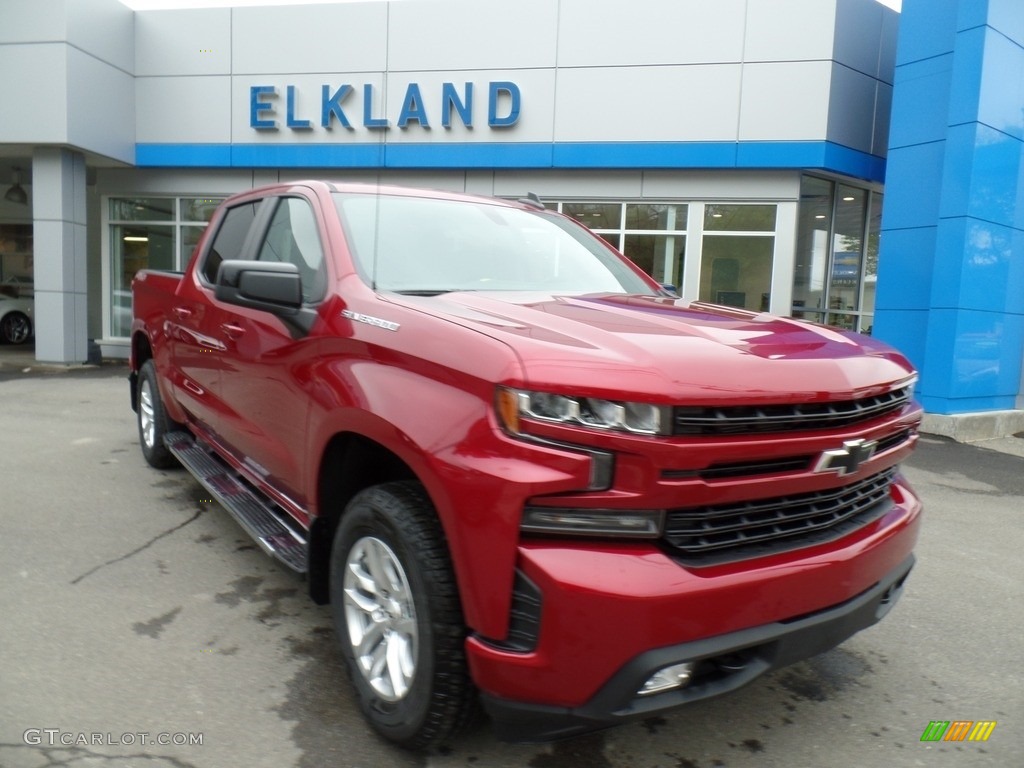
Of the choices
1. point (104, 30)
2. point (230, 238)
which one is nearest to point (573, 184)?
point (104, 30)

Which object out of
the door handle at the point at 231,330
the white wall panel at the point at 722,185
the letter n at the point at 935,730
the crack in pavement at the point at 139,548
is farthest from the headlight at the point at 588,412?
the white wall panel at the point at 722,185

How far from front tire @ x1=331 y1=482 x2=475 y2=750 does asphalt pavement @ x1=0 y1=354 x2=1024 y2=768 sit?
19 centimetres

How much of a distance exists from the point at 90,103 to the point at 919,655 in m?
13.7

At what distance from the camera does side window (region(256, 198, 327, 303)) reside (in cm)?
307

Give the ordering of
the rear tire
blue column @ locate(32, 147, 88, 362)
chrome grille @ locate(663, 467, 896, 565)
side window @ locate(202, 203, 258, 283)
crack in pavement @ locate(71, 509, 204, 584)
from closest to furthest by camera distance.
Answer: chrome grille @ locate(663, 467, 896, 565) < crack in pavement @ locate(71, 509, 204, 584) < side window @ locate(202, 203, 258, 283) < the rear tire < blue column @ locate(32, 147, 88, 362)

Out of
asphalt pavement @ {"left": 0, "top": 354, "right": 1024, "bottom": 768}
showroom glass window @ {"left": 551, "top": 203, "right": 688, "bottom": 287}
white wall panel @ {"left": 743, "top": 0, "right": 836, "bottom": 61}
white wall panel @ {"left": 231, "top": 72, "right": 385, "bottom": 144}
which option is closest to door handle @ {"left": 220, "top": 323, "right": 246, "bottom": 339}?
asphalt pavement @ {"left": 0, "top": 354, "right": 1024, "bottom": 768}

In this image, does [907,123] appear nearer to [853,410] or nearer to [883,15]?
[883,15]

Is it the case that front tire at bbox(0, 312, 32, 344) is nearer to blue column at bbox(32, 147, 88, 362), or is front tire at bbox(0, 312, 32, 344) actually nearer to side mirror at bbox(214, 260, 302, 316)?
blue column at bbox(32, 147, 88, 362)

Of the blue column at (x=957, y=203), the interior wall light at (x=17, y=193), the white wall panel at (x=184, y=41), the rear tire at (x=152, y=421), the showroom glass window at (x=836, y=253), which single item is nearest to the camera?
the rear tire at (x=152, y=421)

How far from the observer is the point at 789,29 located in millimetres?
11523

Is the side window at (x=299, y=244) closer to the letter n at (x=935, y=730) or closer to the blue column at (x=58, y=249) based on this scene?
the letter n at (x=935, y=730)

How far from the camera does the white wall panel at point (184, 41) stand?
1344 centimetres

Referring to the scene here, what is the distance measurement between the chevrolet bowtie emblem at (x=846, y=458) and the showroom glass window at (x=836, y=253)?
11008mm

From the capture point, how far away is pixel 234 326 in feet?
12.1
